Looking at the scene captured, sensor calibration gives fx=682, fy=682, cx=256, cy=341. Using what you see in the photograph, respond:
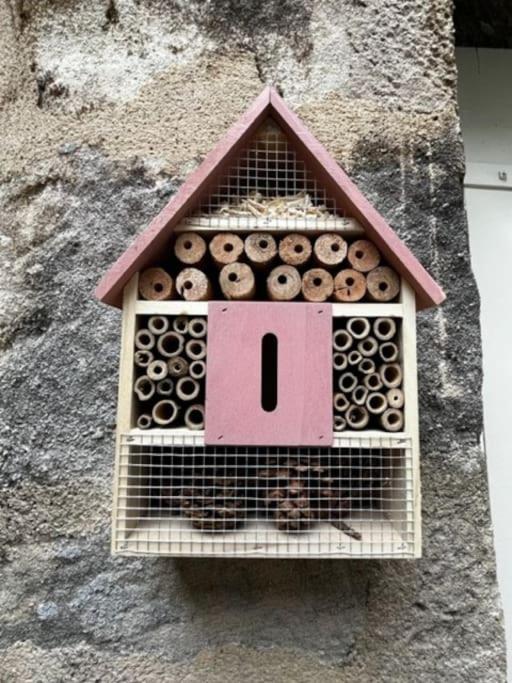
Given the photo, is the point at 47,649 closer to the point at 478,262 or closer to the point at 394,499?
the point at 394,499

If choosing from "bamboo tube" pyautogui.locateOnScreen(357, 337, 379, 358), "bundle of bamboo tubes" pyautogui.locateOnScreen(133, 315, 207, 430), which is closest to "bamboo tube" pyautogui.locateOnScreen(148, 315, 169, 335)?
"bundle of bamboo tubes" pyautogui.locateOnScreen(133, 315, 207, 430)

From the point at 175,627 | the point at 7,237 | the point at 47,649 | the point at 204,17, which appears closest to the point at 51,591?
the point at 47,649

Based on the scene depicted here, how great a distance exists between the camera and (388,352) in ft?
2.65

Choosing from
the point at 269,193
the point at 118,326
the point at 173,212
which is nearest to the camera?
the point at 173,212

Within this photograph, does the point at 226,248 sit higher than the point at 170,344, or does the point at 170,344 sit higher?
the point at 226,248

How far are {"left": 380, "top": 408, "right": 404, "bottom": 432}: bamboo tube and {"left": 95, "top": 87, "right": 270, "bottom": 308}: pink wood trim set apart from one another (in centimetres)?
33

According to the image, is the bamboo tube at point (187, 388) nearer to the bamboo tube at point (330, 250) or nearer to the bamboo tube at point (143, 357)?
the bamboo tube at point (143, 357)

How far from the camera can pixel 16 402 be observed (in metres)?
1.03

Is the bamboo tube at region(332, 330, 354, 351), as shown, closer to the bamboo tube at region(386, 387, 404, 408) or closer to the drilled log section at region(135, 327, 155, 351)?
the bamboo tube at region(386, 387, 404, 408)

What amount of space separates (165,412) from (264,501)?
0.53 feet

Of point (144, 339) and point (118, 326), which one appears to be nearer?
point (144, 339)

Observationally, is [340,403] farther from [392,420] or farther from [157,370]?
[157,370]

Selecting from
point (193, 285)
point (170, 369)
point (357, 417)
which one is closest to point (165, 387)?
point (170, 369)

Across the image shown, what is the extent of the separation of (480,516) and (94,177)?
0.78 m
